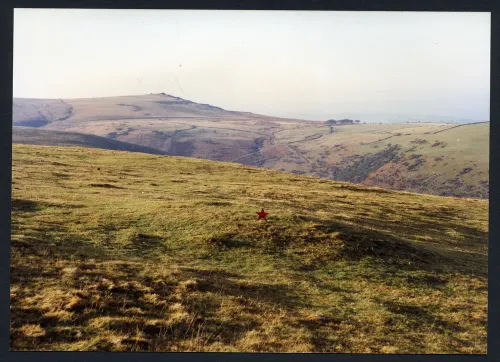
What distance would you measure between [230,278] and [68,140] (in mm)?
125617

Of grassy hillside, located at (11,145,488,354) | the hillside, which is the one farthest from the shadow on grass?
the hillside

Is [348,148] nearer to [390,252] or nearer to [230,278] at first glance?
[390,252]

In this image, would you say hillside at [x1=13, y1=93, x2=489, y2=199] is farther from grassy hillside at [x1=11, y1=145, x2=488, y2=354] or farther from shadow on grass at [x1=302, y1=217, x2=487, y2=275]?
shadow on grass at [x1=302, y1=217, x2=487, y2=275]

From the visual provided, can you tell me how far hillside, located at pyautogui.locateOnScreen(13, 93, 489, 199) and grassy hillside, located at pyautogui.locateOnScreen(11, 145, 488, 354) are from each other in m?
81.4

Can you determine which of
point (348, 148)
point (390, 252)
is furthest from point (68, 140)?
point (390, 252)

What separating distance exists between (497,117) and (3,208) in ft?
35.0

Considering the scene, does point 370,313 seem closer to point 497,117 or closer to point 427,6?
point 497,117

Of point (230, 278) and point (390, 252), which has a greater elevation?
point (390, 252)

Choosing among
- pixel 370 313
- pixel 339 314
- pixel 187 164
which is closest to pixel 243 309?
pixel 339 314

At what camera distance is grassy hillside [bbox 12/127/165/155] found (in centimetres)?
11869

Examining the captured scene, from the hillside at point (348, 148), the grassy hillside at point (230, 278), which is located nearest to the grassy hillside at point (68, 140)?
the hillside at point (348, 148)

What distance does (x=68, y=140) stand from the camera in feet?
429

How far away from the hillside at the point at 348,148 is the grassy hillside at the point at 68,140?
15.5ft

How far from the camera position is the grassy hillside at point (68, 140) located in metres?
119
